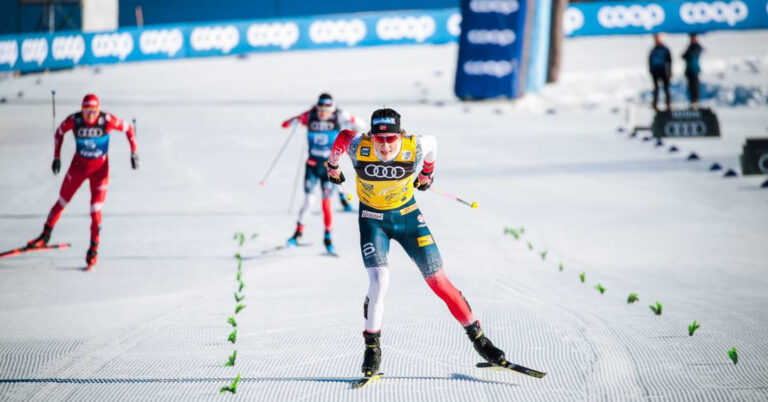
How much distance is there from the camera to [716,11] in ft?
91.9

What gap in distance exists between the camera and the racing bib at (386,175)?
21.4 feet

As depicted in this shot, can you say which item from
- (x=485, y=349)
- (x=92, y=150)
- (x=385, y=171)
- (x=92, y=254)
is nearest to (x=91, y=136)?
(x=92, y=150)

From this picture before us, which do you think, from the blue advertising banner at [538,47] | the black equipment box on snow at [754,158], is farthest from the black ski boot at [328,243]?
the blue advertising banner at [538,47]

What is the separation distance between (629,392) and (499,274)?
12.3ft

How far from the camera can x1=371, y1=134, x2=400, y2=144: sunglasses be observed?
6410 mm

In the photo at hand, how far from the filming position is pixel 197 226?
12266 millimetres

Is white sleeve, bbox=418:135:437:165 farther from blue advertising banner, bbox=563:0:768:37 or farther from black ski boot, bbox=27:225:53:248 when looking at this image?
blue advertising banner, bbox=563:0:768:37

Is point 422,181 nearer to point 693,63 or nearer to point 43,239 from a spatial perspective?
point 43,239

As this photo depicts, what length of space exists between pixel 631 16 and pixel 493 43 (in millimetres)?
8583

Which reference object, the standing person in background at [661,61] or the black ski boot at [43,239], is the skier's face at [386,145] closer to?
the black ski boot at [43,239]

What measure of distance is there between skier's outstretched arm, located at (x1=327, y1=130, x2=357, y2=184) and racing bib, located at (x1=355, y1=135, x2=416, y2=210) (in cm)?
20

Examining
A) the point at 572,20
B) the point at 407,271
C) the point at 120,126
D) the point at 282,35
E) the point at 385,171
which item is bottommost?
the point at 407,271

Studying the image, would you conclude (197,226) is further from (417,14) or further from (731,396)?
(417,14)

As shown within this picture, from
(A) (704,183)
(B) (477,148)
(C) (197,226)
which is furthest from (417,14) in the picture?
(C) (197,226)
